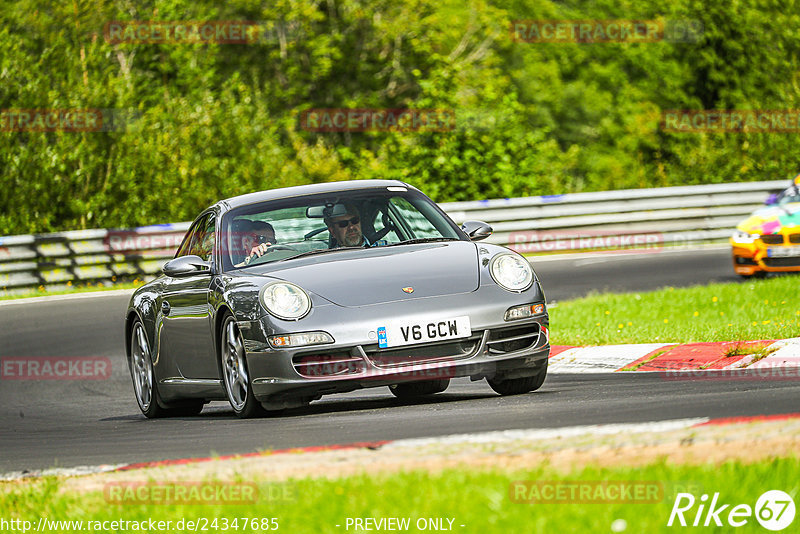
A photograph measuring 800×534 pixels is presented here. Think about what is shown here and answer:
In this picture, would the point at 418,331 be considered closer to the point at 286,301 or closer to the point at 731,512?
the point at 286,301

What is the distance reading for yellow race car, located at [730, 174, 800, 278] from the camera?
1620cm

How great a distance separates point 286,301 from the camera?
7.62 meters

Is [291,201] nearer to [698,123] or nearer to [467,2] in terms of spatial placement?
[698,123]

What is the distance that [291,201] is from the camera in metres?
8.81

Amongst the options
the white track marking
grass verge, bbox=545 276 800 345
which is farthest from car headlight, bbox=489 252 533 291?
grass verge, bbox=545 276 800 345

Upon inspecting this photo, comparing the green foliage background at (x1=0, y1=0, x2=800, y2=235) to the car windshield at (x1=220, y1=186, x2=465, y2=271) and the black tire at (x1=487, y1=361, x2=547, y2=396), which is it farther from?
the black tire at (x1=487, y1=361, x2=547, y2=396)

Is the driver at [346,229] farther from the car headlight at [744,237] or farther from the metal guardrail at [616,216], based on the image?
the metal guardrail at [616,216]

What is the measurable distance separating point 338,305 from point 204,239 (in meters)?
2.02

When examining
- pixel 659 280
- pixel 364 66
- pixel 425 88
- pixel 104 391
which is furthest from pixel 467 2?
pixel 104 391

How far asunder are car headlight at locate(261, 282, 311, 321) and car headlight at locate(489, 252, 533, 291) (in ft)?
3.81

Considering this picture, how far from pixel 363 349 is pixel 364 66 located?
3916 centimetres

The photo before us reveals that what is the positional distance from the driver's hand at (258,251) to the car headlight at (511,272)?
151cm

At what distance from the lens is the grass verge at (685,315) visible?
10.8m

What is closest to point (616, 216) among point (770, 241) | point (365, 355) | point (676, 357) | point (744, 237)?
point (744, 237)
